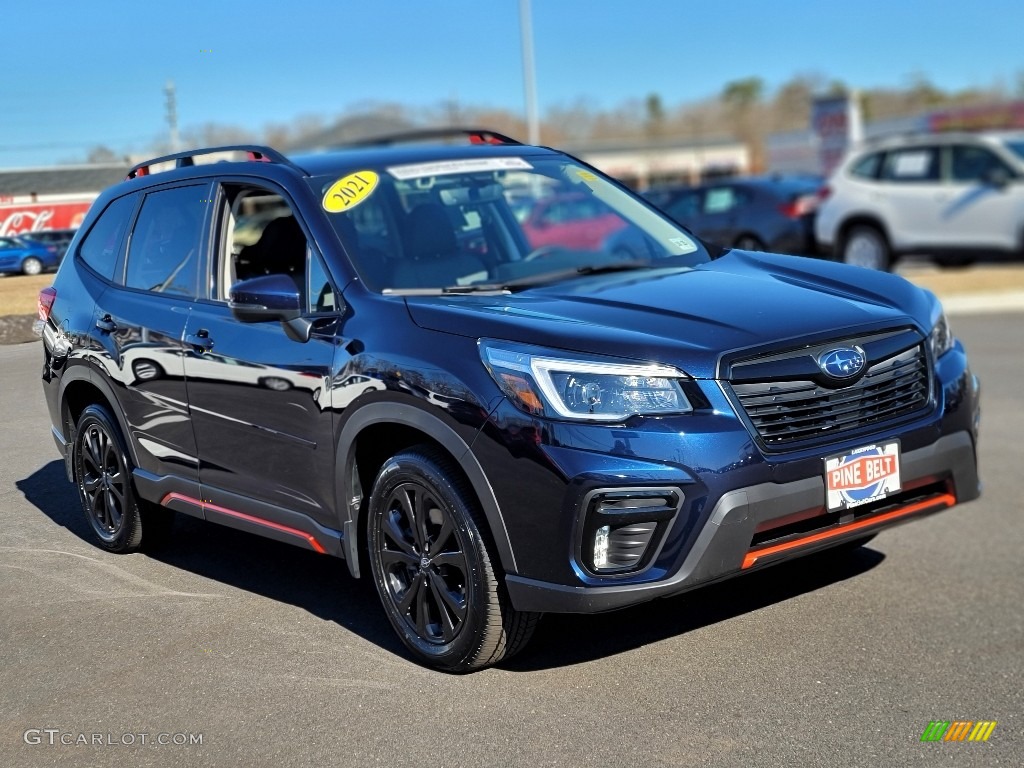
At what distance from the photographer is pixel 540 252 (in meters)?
5.41

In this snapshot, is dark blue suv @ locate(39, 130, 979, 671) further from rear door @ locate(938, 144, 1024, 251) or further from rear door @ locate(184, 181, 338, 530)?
rear door @ locate(938, 144, 1024, 251)

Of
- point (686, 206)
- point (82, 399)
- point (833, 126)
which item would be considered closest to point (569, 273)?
point (82, 399)

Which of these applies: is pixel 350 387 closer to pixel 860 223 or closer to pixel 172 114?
pixel 172 114

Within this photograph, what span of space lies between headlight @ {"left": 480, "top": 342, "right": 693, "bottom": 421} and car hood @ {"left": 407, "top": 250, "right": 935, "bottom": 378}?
0.16 feet

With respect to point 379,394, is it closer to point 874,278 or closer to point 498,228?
point 498,228

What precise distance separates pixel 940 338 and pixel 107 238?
11.4ft

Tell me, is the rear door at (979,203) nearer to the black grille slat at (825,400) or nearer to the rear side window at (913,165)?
the rear side window at (913,165)

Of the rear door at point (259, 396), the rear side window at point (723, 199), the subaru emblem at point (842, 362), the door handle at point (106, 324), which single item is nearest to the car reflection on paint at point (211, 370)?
the rear door at point (259, 396)

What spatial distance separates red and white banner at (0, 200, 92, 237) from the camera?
19.8ft

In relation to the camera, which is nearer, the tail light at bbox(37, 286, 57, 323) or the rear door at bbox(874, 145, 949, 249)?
the tail light at bbox(37, 286, 57, 323)

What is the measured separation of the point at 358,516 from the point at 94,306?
5.85ft

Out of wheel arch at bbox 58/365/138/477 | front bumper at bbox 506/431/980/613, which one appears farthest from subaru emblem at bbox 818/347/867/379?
wheel arch at bbox 58/365/138/477

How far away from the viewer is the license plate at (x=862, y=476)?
414 centimetres

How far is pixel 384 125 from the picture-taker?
43.6m
